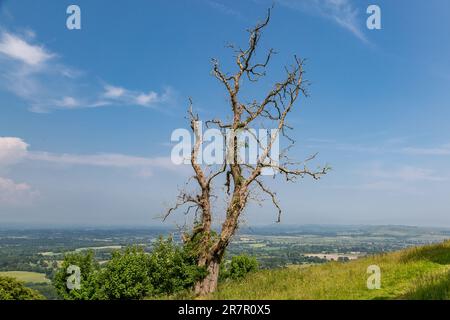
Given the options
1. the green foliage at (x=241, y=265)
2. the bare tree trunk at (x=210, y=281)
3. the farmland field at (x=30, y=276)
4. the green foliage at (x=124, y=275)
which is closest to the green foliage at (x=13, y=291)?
the green foliage at (x=124, y=275)

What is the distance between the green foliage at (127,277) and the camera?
51375 mm

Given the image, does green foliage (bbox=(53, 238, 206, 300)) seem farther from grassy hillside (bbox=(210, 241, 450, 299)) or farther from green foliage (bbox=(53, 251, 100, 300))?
grassy hillside (bbox=(210, 241, 450, 299))

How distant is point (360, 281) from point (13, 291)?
54.3 meters

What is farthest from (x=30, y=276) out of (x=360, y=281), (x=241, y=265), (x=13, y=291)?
(x=360, y=281)

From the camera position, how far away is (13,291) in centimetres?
5678

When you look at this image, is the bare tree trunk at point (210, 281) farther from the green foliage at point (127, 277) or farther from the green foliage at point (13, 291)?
the green foliage at point (13, 291)

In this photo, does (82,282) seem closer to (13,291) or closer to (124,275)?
(13,291)

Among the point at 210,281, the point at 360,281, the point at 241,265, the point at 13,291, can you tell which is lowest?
the point at 13,291

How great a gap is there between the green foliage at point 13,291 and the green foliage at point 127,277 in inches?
383

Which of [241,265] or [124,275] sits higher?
[124,275]

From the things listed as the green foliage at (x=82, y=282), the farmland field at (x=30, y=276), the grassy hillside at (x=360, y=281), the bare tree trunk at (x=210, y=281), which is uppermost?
the grassy hillside at (x=360, y=281)

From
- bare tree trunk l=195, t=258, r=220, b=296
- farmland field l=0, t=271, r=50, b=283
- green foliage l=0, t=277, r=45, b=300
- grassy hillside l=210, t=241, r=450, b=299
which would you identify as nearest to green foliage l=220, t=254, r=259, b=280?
green foliage l=0, t=277, r=45, b=300
